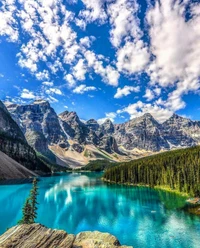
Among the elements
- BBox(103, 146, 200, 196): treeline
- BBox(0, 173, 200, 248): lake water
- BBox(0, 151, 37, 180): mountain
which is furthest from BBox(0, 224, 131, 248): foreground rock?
BBox(0, 151, 37, 180): mountain

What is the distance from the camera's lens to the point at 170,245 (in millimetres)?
35719

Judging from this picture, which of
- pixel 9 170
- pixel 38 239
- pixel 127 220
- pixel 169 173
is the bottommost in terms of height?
pixel 127 220

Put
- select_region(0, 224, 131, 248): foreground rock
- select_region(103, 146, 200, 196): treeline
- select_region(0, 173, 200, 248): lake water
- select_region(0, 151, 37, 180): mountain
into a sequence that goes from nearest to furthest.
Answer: select_region(0, 224, 131, 248): foreground rock < select_region(0, 173, 200, 248): lake water < select_region(103, 146, 200, 196): treeline < select_region(0, 151, 37, 180): mountain

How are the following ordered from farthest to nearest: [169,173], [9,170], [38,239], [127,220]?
[9,170] → [169,173] → [127,220] → [38,239]

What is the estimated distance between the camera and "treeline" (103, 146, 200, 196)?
96.5 meters

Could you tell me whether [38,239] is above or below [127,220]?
above

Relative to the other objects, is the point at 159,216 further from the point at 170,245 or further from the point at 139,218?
the point at 170,245

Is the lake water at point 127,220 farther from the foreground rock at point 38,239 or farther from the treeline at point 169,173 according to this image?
the treeline at point 169,173

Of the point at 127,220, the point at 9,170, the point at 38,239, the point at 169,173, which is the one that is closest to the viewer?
the point at 38,239

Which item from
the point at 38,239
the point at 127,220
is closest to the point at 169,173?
the point at 127,220

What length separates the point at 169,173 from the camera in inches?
4422

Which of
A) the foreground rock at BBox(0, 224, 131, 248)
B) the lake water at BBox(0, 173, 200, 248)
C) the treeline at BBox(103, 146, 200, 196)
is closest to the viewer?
the foreground rock at BBox(0, 224, 131, 248)

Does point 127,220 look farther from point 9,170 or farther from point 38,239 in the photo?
point 9,170

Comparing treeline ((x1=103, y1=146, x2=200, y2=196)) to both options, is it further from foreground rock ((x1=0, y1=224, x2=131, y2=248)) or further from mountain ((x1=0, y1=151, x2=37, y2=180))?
foreground rock ((x1=0, y1=224, x2=131, y2=248))
